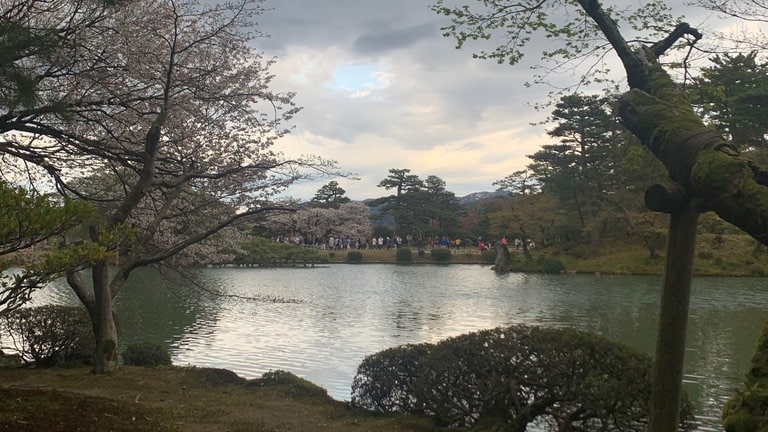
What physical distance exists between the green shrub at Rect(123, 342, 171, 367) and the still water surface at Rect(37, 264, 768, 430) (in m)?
1.40

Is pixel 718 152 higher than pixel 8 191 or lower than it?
higher

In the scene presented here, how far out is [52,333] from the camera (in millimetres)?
7496

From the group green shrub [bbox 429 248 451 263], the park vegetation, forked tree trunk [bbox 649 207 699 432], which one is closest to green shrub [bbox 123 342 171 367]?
the park vegetation

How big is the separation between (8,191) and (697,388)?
8958 millimetres

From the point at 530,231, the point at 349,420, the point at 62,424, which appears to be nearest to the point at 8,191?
the point at 62,424

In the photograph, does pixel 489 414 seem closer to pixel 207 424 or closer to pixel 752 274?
pixel 207 424

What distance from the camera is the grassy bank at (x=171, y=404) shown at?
412 centimetres

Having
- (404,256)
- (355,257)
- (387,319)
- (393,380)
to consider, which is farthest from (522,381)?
(355,257)

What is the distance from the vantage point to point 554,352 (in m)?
4.80

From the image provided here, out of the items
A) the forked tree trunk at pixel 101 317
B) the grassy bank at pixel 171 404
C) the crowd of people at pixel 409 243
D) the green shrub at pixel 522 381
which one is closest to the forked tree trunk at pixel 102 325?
the forked tree trunk at pixel 101 317

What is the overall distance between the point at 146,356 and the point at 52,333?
122 cm

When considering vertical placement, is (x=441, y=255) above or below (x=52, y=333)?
above

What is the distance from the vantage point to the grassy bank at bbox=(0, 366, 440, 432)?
4.12 m

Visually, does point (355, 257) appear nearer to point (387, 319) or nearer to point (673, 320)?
point (387, 319)
